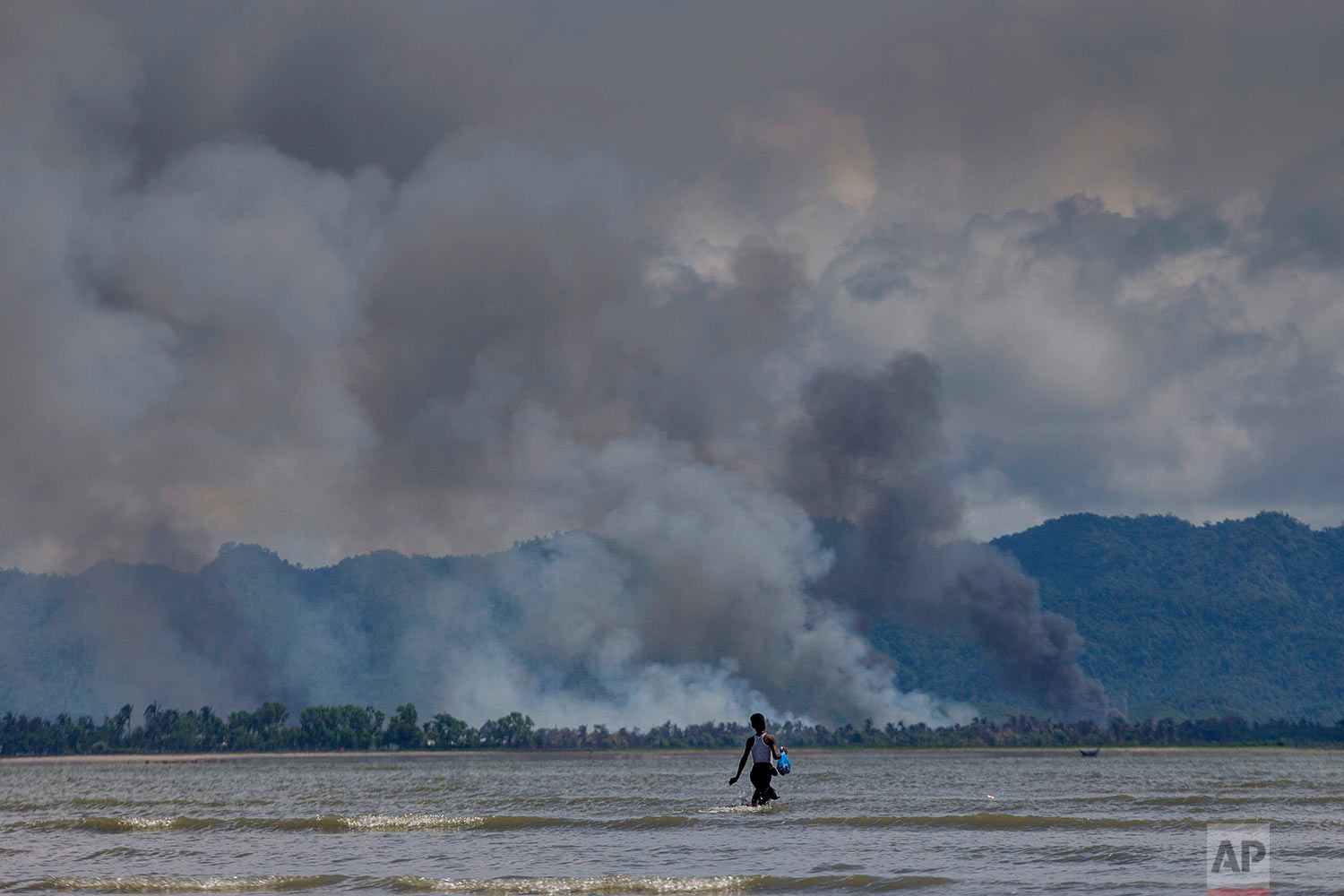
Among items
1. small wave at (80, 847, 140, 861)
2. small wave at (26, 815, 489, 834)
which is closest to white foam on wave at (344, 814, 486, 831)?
small wave at (26, 815, 489, 834)

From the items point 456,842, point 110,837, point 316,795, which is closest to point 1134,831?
point 456,842

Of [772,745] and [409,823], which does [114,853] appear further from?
[772,745]

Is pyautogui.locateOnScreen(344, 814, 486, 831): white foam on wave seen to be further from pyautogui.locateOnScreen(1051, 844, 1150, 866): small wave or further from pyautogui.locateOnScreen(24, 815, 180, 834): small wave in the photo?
pyautogui.locateOnScreen(1051, 844, 1150, 866): small wave

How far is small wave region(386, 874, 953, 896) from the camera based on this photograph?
1558 inches

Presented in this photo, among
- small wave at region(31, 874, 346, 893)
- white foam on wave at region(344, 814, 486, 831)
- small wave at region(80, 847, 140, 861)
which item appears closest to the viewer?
small wave at region(31, 874, 346, 893)

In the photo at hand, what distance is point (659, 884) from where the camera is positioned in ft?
133

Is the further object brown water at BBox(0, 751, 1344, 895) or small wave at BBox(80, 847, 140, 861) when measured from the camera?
small wave at BBox(80, 847, 140, 861)

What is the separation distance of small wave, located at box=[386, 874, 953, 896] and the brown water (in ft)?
0.35

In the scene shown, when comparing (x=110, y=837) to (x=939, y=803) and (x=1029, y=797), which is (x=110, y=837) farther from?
(x=1029, y=797)

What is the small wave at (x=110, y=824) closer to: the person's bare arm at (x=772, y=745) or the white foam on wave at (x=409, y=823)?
the white foam on wave at (x=409, y=823)

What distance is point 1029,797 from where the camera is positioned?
86.9 m

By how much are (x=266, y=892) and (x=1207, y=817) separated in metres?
46.8

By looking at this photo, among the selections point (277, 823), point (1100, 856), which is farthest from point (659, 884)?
point (277, 823)

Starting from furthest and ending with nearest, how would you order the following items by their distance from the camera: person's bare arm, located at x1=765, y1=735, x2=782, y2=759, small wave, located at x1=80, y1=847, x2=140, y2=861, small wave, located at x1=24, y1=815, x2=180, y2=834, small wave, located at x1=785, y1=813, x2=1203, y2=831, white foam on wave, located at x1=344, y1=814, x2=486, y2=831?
small wave, located at x1=24, y1=815, x2=180, y2=834
white foam on wave, located at x1=344, y1=814, x2=486, y2=831
small wave, located at x1=785, y1=813, x2=1203, y2=831
person's bare arm, located at x1=765, y1=735, x2=782, y2=759
small wave, located at x1=80, y1=847, x2=140, y2=861
